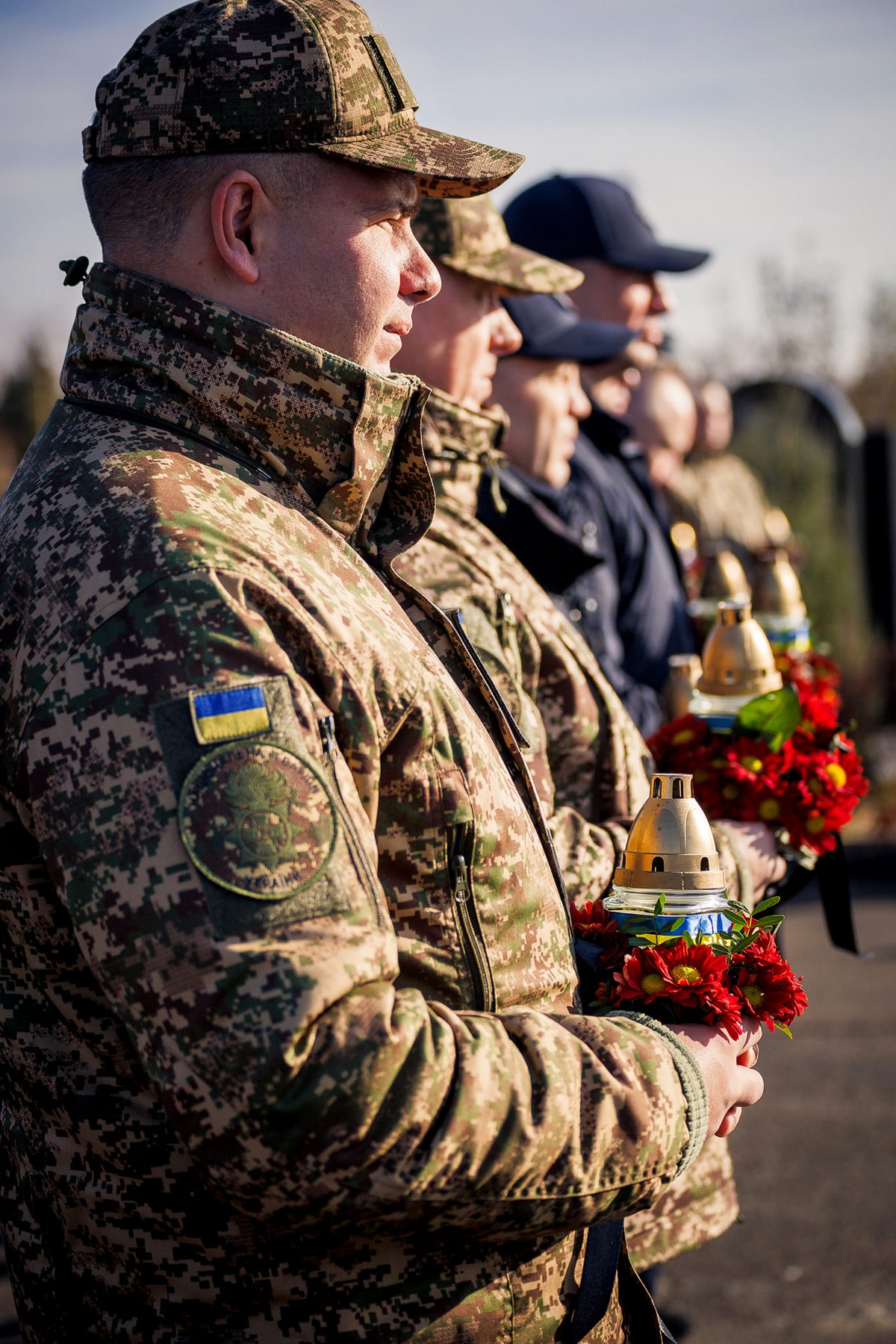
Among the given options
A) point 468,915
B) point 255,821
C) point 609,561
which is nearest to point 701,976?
point 468,915

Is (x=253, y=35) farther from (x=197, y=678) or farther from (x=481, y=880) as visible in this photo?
(x=481, y=880)

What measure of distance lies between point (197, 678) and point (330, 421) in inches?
19.4

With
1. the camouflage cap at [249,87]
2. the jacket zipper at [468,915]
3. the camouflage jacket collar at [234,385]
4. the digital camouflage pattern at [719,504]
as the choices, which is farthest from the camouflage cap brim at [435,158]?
the digital camouflage pattern at [719,504]

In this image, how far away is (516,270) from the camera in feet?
10.8

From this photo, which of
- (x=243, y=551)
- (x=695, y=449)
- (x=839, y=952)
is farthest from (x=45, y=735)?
(x=695, y=449)

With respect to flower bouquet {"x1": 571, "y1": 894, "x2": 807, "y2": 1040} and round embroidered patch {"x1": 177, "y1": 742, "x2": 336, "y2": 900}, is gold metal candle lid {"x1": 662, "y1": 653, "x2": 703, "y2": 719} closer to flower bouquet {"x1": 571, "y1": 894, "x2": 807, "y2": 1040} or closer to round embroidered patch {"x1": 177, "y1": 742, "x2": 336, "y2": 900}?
flower bouquet {"x1": 571, "y1": 894, "x2": 807, "y2": 1040}

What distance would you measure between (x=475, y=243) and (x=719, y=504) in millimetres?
7121

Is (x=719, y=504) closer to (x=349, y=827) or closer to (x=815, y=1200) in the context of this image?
(x=815, y=1200)

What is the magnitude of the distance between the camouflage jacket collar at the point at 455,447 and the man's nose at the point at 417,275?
39.7 inches

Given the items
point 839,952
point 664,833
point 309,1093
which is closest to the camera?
point 309,1093

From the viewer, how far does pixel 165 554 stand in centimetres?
147

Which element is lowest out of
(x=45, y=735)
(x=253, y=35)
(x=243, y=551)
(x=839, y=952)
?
(x=839, y=952)

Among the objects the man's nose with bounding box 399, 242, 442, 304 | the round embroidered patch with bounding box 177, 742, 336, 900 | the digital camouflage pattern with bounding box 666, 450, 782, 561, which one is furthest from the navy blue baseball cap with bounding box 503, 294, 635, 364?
the digital camouflage pattern with bounding box 666, 450, 782, 561

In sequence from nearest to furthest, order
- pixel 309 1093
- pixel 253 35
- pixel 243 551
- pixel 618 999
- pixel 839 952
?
pixel 309 1093 < pixel 243 551 < pixel 253 35 < pixel 618 999 < pixel 839 952
